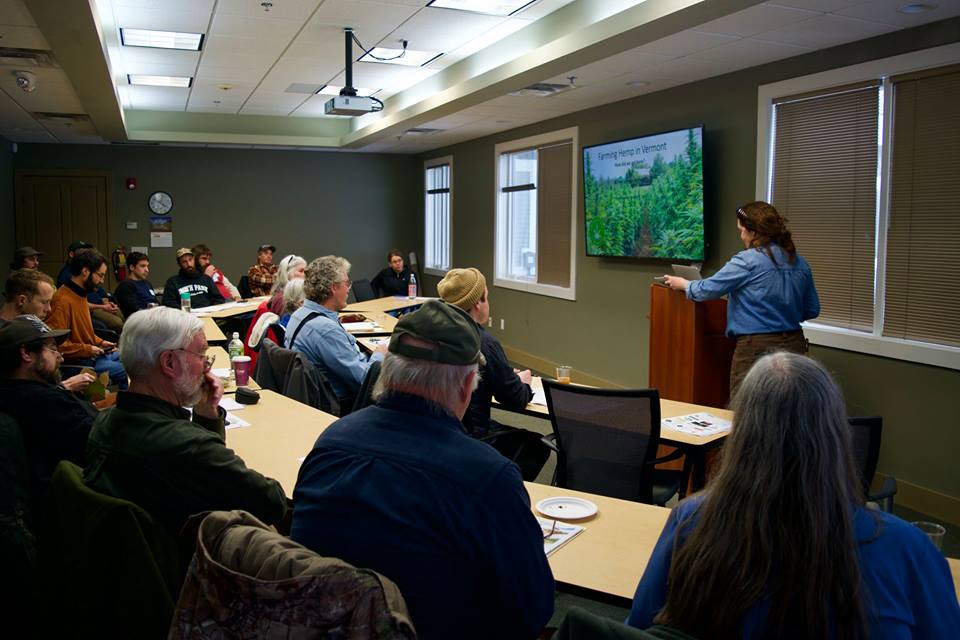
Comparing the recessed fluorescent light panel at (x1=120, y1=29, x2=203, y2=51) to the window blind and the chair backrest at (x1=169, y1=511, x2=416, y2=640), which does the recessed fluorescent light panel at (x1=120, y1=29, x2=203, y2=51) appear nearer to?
the window blind

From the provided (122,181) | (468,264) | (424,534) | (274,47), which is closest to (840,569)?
(424,534)

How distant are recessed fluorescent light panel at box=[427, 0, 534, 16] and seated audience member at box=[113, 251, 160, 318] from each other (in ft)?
12.9

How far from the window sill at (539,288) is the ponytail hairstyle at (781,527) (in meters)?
6.57

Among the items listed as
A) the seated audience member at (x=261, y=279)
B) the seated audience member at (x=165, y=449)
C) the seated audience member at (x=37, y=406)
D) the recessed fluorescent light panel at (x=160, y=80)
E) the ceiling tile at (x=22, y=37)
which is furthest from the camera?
the seated audience member at (x=261, y=279)

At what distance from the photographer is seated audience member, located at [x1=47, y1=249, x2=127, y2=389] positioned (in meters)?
5.44

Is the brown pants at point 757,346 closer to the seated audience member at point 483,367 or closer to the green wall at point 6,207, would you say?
the seated audience member at point 483,367

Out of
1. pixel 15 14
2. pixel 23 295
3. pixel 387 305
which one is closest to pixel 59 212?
pixel 387 305

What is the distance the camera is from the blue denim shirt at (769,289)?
14.3 feet

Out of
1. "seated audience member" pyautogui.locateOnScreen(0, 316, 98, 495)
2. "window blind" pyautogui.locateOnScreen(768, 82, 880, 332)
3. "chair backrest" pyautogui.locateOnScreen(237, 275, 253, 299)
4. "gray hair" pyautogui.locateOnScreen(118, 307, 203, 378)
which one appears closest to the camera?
"gray hair" pyautogui.locateOnScreen(118, 307, 203, 378)

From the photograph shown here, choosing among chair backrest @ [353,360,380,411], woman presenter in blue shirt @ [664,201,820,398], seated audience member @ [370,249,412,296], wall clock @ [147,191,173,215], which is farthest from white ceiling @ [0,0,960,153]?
chair backrest @ [353,360,380,411]

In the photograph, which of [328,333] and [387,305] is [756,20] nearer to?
[328,333]

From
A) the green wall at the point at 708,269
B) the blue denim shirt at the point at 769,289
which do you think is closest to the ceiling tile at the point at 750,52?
the green wall at the point at 708,269

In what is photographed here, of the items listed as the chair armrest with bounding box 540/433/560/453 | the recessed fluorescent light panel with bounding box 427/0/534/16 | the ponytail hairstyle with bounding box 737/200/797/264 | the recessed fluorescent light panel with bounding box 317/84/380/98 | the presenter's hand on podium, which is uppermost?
the recessed fluorescent light panel with bounding box 317/84/380/98

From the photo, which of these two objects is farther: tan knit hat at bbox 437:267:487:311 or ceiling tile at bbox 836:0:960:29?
ceiling tile at bbox 836:0:960:29
